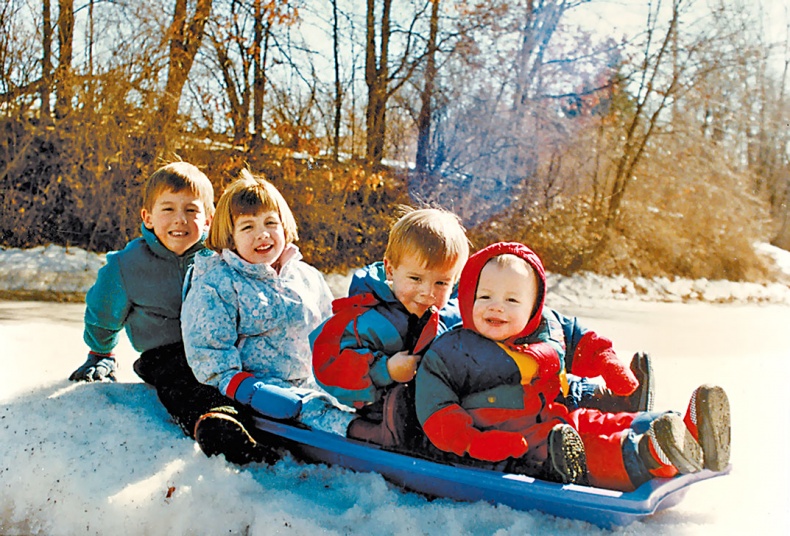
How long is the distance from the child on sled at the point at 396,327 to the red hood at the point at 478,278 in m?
0.14

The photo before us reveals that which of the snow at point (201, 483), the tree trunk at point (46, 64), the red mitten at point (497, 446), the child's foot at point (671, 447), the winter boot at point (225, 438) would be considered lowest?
the snow at point (201, 483)

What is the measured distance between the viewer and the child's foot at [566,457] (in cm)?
172

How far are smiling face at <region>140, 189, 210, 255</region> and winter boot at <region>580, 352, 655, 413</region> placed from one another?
1.62m

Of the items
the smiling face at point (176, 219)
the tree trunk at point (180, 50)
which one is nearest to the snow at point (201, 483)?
the smiling face at point (176, 219)

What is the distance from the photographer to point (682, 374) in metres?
3.78

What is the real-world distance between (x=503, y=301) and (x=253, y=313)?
94cm

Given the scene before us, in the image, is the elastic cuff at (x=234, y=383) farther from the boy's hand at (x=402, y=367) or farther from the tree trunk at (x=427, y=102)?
the tree trunk at (x=427, y=102)

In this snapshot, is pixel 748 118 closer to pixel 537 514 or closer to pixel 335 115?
pixel 335 115

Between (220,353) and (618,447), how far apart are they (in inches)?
49.5

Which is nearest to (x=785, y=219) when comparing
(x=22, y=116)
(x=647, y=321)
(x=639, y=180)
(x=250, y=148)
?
(x=639, y=180)

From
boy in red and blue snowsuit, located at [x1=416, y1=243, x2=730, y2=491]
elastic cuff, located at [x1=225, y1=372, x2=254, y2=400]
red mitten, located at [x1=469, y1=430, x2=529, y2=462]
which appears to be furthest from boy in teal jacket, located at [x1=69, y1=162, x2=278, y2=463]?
red mitten, located at [x1=469, y1=430, x2=529, y2=462]

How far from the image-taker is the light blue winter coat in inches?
91.8

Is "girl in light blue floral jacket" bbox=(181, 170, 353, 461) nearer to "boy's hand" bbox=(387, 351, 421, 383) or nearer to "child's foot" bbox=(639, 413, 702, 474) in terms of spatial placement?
"boy's hand" bbox=(387, 351, 421, 383)

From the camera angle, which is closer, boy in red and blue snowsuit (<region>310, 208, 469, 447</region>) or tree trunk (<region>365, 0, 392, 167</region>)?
boy in red and blue snowsuit (<region>310, 208, 469, 447</region>)
